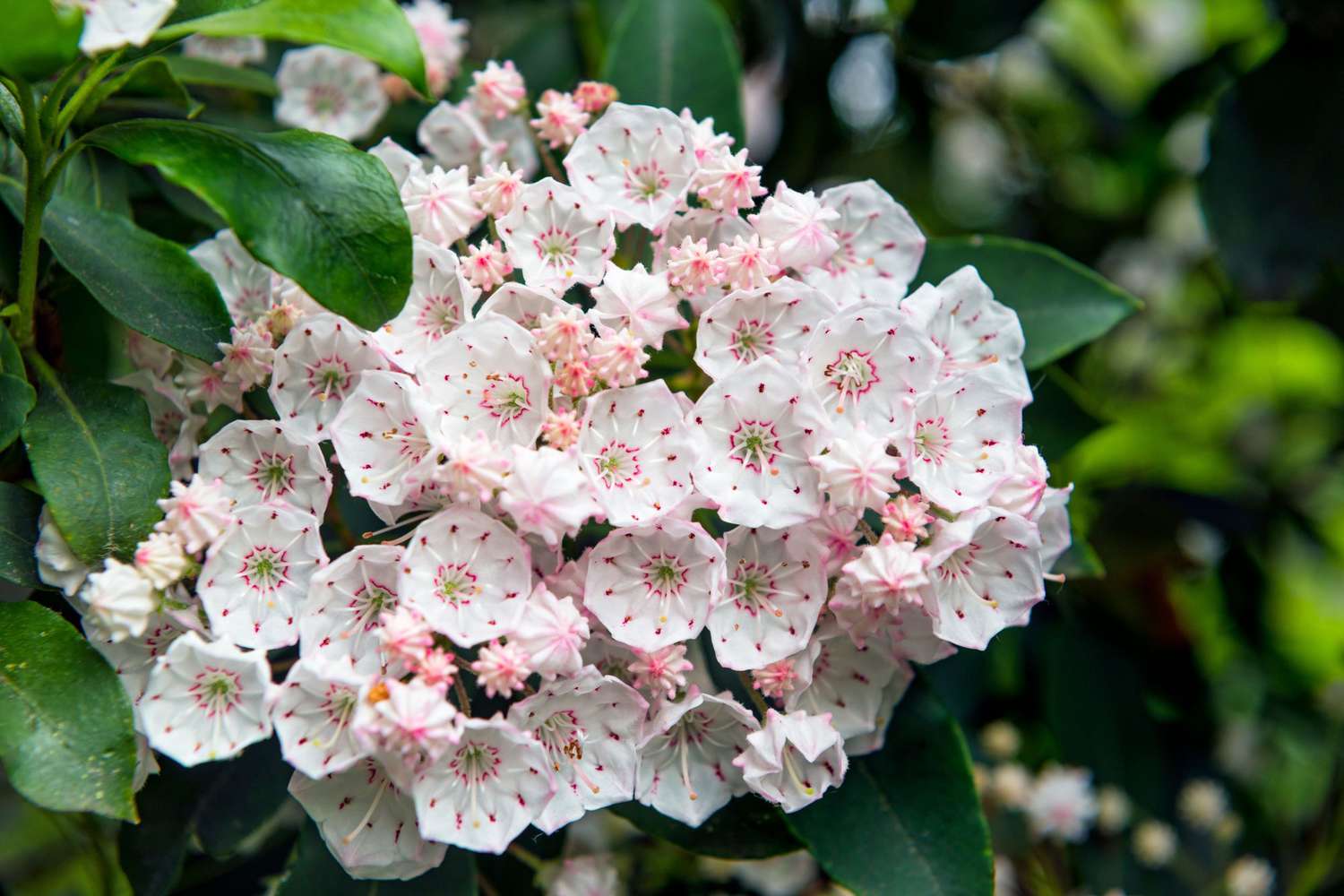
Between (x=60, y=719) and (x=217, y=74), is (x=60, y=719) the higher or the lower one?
the lower one

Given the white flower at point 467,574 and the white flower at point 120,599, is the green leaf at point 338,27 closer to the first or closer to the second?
the white flower at point 467,574

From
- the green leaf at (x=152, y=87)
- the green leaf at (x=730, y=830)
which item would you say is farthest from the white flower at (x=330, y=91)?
the green leaf at (x=730, y=830)

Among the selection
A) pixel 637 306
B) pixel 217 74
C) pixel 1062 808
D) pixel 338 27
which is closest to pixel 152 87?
pixel 217 74

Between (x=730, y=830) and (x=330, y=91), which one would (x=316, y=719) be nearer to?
(x=730, y=830)

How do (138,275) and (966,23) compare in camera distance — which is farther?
(966,23)

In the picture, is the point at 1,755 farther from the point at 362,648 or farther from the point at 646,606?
the point at 646,606

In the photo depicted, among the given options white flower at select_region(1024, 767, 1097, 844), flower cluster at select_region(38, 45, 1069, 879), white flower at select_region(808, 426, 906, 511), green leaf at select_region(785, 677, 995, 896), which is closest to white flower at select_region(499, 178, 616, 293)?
flower cluster at select_region(38, 45, 1069, 879)
